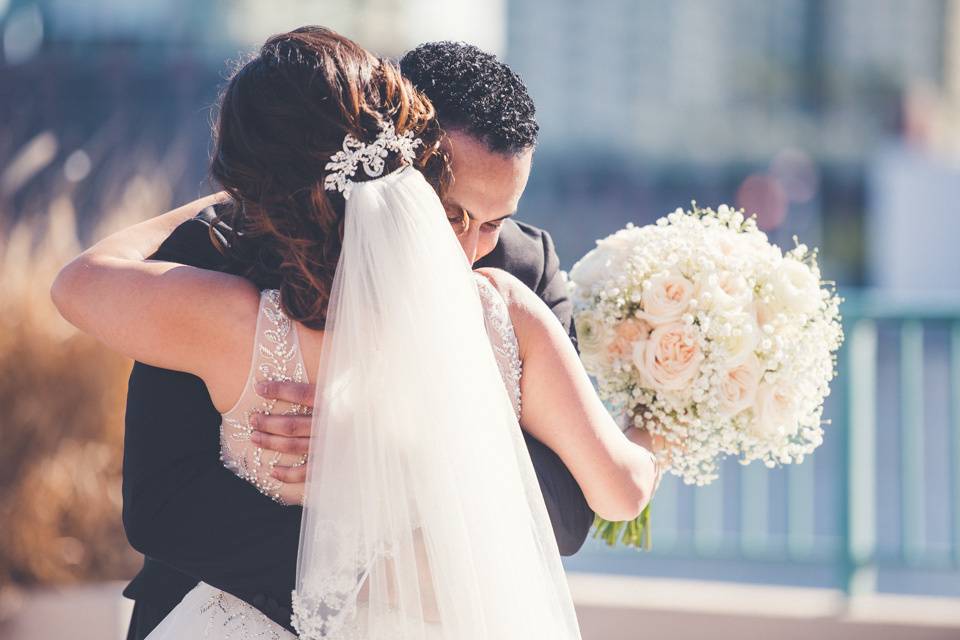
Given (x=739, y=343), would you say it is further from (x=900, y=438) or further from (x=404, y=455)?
(x=900, y=438)

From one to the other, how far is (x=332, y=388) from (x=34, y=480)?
11.3 feet

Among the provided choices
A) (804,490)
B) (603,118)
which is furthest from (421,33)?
(603,118)

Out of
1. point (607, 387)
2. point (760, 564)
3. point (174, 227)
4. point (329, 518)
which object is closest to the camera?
point (329, 518)

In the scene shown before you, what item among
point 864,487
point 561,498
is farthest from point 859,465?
point 561,498

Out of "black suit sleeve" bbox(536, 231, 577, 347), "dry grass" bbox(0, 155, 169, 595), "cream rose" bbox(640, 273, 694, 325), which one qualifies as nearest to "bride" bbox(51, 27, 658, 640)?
"black suit sleeve" bbox(536, 231, 577, 347)

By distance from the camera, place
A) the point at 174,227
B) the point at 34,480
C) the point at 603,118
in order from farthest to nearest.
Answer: the point at 603,118 < the point at 34,480 < the point at 174,227

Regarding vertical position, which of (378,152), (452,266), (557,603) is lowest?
(557,603)

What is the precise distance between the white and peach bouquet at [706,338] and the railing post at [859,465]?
7.85 ft

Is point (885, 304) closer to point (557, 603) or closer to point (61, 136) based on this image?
point (557, 603)

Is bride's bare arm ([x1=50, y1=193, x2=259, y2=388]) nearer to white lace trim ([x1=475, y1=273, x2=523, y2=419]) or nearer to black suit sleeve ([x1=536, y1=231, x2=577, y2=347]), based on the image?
white lace trim ([x1=475, y1=273, x2=523, y2=419])

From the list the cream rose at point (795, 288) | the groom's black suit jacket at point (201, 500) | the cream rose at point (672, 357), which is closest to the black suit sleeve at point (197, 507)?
the groom's black suit jacket at point (201, 500)

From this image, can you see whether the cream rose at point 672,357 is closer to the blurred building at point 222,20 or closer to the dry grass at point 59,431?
the dry grass at point 59,431

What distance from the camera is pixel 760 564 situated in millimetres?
5430

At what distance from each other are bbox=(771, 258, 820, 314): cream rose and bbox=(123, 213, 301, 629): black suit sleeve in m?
1.15
